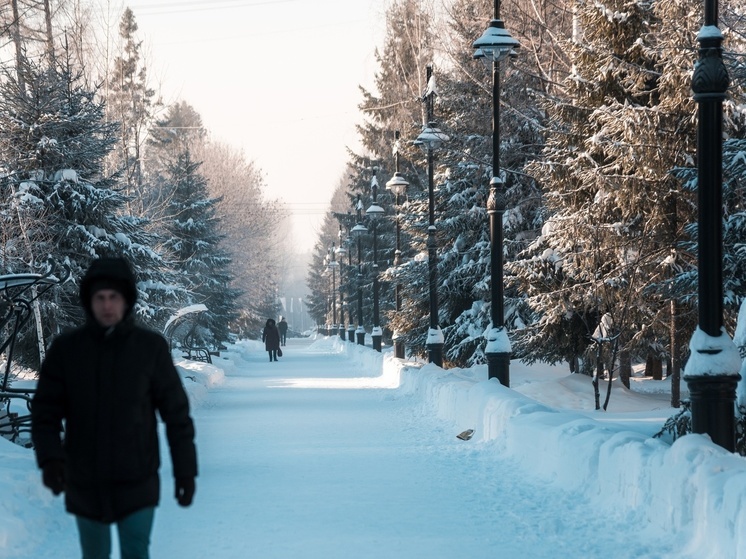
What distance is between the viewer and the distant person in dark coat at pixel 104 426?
4727 millimetres

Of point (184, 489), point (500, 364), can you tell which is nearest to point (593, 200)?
point (500, 364)

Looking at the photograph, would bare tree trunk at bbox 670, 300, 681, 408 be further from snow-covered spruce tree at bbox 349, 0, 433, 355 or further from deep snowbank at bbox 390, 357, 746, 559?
snow-covered spruce tree at bbox 349, 0, 433, 355

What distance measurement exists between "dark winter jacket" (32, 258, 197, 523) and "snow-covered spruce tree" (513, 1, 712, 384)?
1789 centimetres

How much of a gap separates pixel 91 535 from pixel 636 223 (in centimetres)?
2020

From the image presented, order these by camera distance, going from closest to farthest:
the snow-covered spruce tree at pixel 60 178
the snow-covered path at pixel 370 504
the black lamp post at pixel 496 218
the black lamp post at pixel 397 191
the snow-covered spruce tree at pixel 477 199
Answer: the snow-covered path at pixel 370 504 < the black lamp post at pixel 496 218 < the snow-covered spruce tree at pixel 60 178 < the snow-covered spruce tree at pixel 477 199 < the black lamp post at pixel 397 191

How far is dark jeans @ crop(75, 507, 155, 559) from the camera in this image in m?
4.76

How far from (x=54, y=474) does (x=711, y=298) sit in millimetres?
5711

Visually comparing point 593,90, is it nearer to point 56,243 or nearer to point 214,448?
point 56,243

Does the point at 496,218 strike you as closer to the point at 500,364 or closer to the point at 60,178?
the point at 500,364

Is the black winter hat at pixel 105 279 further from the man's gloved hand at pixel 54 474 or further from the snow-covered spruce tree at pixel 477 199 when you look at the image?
the snow-covered spruce tree at pixel 477 199

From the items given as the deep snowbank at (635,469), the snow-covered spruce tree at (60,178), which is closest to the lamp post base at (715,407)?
the deep snowbank at (635,469)

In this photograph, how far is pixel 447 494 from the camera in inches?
407

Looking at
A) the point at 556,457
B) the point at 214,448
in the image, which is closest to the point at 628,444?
the point at 556,457

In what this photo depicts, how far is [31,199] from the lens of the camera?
2255cm
